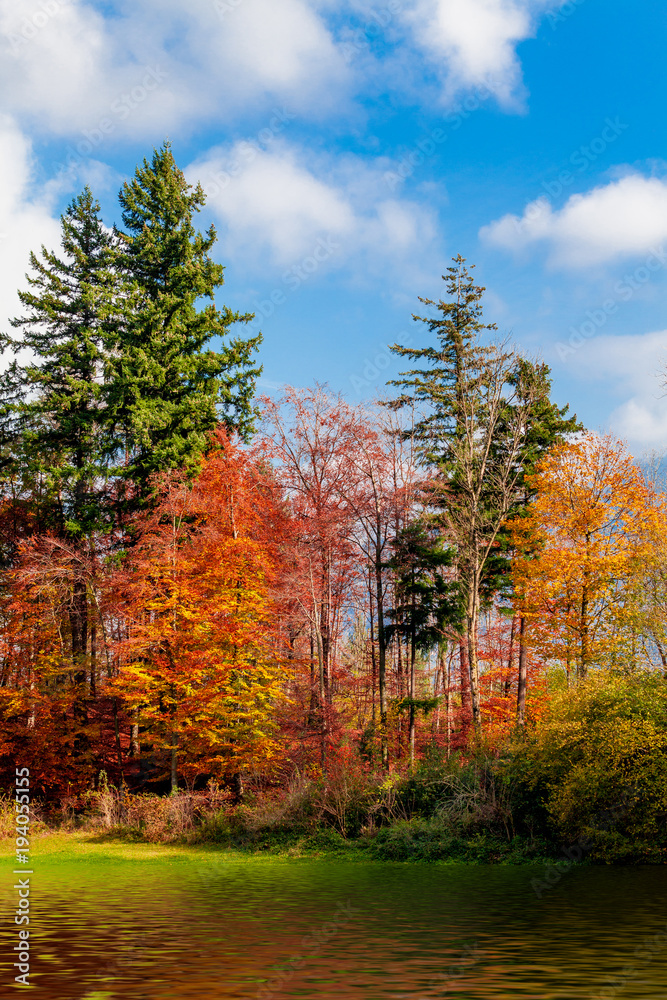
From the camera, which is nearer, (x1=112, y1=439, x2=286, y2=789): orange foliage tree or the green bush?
the green bush

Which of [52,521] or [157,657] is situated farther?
[52,521]

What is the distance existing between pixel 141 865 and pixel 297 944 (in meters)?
13.5

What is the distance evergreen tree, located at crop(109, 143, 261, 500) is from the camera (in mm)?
32125

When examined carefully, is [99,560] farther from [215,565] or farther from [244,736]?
[244,736]

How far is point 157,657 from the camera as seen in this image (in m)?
27.5

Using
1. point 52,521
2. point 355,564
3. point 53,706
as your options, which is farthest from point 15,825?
point 355,564

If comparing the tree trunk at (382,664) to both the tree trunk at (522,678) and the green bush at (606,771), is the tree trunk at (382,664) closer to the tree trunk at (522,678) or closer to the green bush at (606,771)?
the tree trunk at (522,678)

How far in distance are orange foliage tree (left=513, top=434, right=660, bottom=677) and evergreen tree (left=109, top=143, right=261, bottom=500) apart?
549 inches

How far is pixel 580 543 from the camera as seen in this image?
30500mm

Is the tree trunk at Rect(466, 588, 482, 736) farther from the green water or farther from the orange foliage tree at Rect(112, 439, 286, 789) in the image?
the green water

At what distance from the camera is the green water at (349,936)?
746 centimetres

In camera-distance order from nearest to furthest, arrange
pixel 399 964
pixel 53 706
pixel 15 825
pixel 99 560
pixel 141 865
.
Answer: pixel 399 964
pixel 141 865
pixel 15 825
pixel 53 706
pixel 99 560

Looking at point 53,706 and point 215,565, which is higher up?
point 215,565

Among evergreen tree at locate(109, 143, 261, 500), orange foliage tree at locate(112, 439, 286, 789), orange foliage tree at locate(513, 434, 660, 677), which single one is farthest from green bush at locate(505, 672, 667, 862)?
evergreen tree at locate(109, 143, 261, 500)
